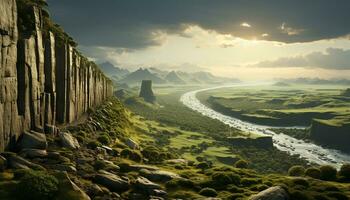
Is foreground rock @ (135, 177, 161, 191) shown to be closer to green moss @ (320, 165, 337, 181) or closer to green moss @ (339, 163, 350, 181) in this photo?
green moss @ (320, 165, 337, 181)

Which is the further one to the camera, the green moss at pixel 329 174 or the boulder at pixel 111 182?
the green moss at pixel 329 174

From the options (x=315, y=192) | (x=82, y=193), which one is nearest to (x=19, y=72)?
(x=82, y=193)

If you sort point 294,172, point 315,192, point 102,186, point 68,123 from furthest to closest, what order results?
point 68,123, point 294,172, point 315,192, point 102,186

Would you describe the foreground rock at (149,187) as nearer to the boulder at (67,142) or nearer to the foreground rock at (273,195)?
the foreground rock at (273,195)

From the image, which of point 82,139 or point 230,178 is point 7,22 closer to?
point 82,139

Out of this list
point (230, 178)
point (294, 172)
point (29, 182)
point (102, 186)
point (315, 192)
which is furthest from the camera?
point (294, 172)

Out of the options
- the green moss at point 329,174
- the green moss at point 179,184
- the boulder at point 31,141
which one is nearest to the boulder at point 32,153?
the boulder at point 31,141
